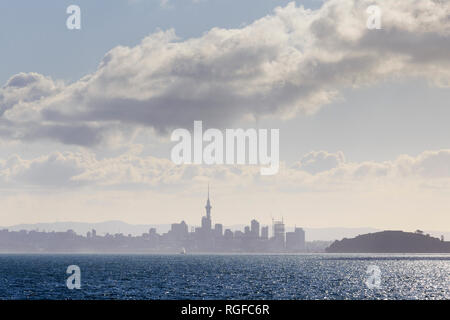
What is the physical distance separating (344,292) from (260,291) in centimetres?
1636

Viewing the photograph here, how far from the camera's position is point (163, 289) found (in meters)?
118

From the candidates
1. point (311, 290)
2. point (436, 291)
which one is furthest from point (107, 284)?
point (436, 291)
